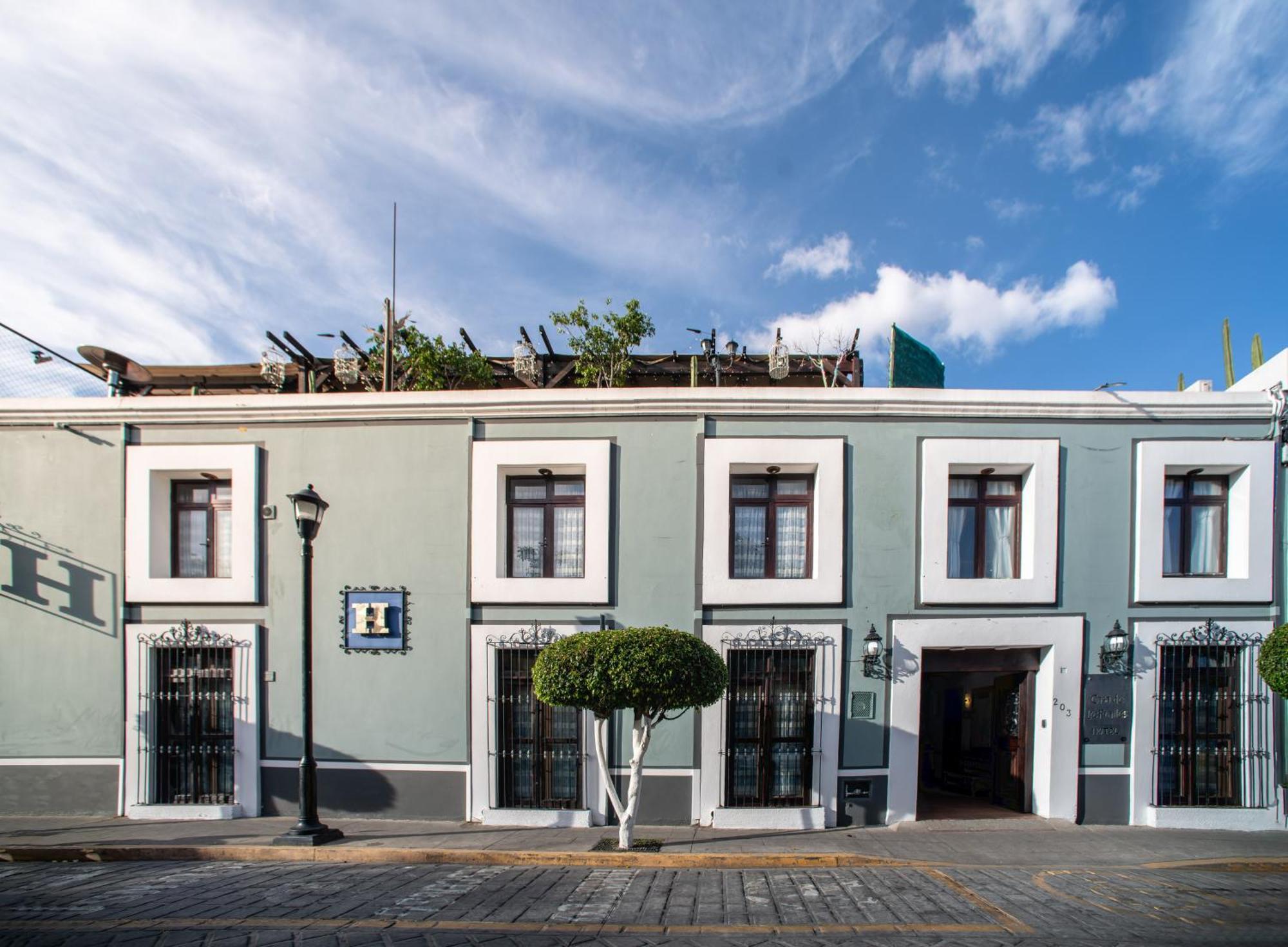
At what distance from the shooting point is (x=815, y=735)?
9703mm

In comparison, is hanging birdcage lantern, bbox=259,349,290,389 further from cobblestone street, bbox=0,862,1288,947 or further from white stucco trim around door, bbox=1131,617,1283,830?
white stucco trim around door, bbox=1131,617,1283,830

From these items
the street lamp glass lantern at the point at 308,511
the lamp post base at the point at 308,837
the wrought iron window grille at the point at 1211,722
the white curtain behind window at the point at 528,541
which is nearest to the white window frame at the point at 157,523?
the street lamp glass lantern at the point at 308,511

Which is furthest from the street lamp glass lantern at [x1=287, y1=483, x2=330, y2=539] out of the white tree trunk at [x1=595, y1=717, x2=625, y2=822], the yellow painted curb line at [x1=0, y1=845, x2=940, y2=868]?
the white tree trunk at [x1=595, y1=717, x2=625, y2=822]

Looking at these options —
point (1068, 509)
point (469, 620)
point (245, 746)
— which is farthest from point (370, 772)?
point (1068, 509)

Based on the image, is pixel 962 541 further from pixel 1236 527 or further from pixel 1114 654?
pixel 1236 527

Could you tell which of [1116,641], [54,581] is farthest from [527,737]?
[1116,641]

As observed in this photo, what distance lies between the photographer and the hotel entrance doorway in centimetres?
1016

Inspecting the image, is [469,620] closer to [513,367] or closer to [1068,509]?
[513,367]

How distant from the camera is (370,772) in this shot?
9844 millimetres

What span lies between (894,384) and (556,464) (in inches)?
229

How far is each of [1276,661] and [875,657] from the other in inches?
200

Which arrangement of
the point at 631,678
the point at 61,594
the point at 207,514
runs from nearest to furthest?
the point at 631,678, the point at 61,594, the point at 207,514

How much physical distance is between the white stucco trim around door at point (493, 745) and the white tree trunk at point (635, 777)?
116 cm

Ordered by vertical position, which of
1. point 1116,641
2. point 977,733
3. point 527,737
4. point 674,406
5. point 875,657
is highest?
point 674,406
